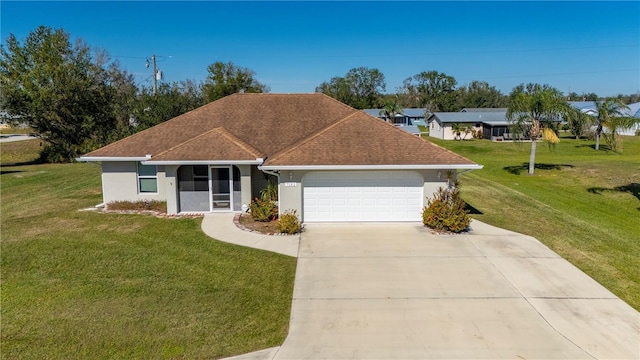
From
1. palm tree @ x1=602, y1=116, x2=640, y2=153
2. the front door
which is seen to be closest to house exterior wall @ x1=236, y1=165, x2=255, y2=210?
the front door

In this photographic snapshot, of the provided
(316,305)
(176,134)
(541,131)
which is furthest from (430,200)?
(541,131)

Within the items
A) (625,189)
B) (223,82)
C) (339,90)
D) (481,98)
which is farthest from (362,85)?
(625,189)

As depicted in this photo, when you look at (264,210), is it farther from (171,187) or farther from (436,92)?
(436,92)

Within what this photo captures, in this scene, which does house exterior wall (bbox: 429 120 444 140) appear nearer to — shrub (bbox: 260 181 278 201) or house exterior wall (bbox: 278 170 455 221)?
house exterior wall (bbox: 278 170 455 221)

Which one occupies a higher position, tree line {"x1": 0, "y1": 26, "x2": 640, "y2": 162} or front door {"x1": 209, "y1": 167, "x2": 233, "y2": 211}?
tree line {"x1": 0, "y1": 26, "x2": 640, "y2": 162}

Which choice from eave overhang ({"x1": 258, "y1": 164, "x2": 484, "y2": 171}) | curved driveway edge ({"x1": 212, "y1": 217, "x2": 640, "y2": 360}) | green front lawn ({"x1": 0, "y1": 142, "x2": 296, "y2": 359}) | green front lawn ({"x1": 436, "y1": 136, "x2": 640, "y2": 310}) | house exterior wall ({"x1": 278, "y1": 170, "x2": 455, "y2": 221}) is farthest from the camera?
house exterior wall ({"x1": 278, "y1": 170, "x2": 455, "y2": 221})
